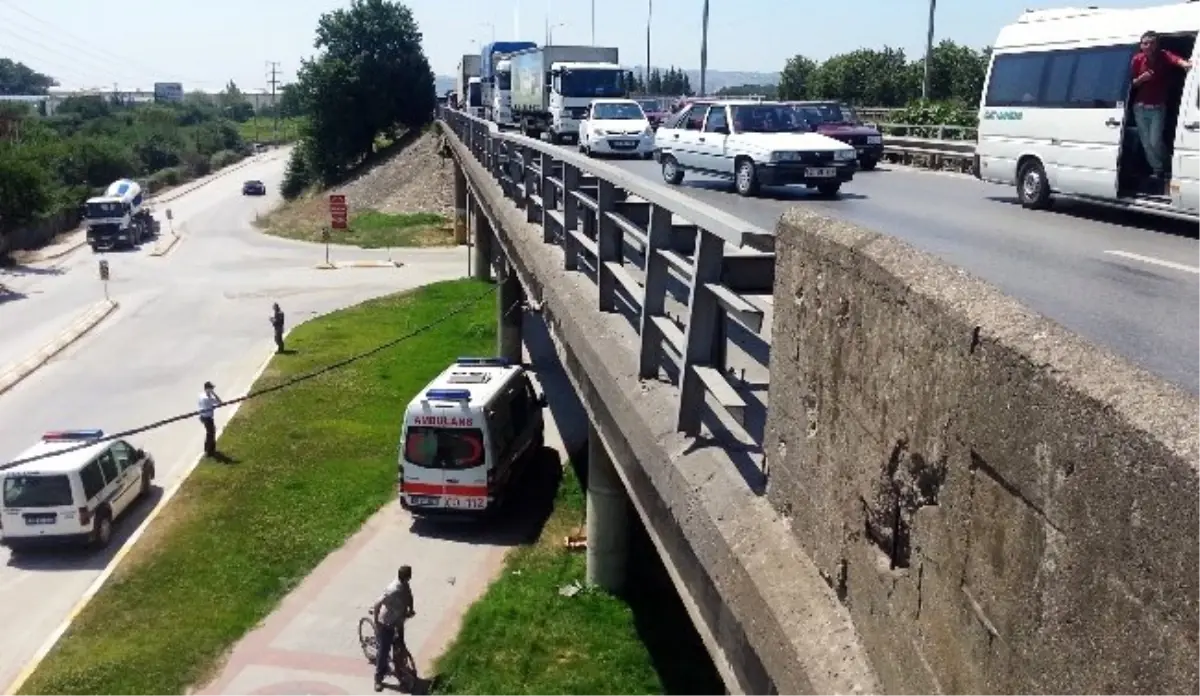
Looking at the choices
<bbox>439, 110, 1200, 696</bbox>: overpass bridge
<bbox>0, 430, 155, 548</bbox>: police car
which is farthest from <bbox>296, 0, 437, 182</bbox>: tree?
<bbox>439, 110, 1200, 696</bbox>: overpass bridge

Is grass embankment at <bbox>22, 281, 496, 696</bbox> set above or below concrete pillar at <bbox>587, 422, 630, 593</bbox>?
below

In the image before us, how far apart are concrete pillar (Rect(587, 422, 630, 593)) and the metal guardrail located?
13.3 feet

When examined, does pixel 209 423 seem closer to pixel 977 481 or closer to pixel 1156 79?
pixel 1156 79

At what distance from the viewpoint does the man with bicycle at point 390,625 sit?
1235 centimetres

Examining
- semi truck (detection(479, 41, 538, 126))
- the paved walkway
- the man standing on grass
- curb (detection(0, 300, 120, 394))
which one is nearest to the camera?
the paved walkway

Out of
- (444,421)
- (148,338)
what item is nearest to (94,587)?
(444,421)

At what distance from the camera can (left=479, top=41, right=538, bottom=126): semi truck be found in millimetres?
46188

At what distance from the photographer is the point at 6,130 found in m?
78.2

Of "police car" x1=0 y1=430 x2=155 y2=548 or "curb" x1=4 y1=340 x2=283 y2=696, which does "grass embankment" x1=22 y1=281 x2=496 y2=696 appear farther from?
"police car" x1=0 y1=430 x2=155 y2=548

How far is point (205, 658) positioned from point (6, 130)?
3043 inches

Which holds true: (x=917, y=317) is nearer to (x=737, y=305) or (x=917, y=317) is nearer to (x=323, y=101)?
(x=737, y=305)

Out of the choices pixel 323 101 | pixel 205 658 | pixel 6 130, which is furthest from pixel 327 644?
pixel 6 130

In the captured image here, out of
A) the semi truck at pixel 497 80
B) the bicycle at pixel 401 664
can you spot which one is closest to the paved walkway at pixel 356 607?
the bicycle at pixel 401 664

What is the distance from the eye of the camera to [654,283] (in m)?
6.12
